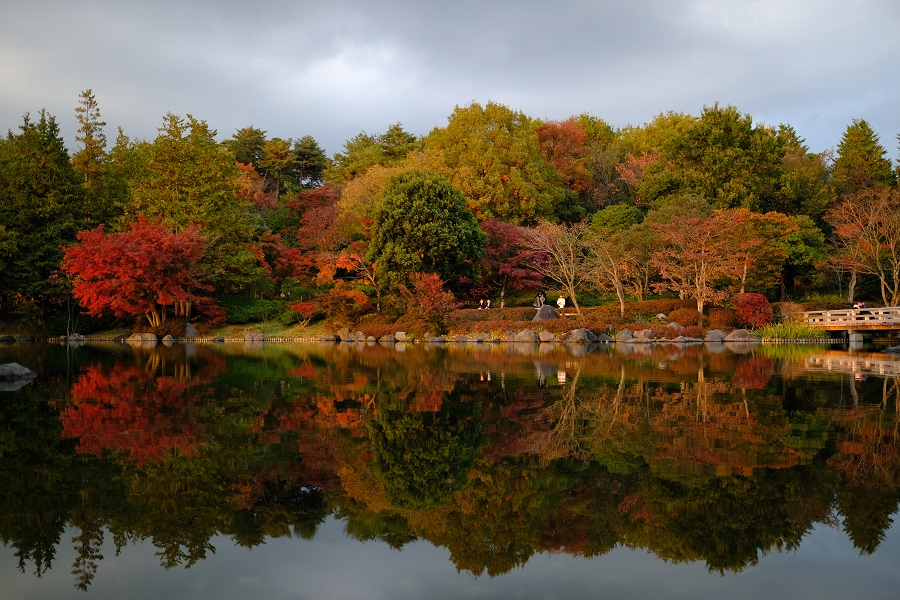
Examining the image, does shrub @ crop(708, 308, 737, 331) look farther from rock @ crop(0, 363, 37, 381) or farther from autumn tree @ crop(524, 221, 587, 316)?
rock @ crop(0, 363, 37, 381)

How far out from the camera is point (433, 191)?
2873 centimetres

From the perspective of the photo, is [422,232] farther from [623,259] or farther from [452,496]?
[452,496]

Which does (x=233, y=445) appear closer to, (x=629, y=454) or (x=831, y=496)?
(x=629, y=454)

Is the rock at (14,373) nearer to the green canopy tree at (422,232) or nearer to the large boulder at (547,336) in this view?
the green canopy tree at (422,232)

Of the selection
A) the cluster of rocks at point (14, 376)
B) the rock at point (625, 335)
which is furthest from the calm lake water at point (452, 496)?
the rock at point (625, 335)

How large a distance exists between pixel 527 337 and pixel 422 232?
6.57 m

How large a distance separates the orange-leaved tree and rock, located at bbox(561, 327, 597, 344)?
1616cm

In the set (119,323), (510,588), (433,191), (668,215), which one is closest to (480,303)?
(433,191)

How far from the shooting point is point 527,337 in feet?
83.6

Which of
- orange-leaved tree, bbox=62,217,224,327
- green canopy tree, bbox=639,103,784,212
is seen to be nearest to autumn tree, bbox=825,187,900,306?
green canopy tree, bbox=639,103,784,212

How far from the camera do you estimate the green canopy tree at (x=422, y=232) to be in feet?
92.8

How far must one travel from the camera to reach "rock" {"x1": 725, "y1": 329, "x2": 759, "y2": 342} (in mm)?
24719

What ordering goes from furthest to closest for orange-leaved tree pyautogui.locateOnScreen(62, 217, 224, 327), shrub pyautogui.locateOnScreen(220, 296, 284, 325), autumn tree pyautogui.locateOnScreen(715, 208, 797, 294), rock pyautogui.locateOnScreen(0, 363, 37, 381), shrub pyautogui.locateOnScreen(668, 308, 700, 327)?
shrub pyautogui.locateOnScreen(220, 296, 284, 325) < orange-leaved tree pyautogui.locateOnScreen(62, 217, 224, 327) < autumn tree pyautogui.locateOnScreen(715, 208, 797, 294) < shrub pyautogui.locateOnScreen(668, 308, 700, 327) < rock pyautogui.locateOnScreen(0, 363, 37, 381)

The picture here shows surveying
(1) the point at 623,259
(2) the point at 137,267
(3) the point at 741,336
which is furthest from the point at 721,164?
(2) the point at 137,267
